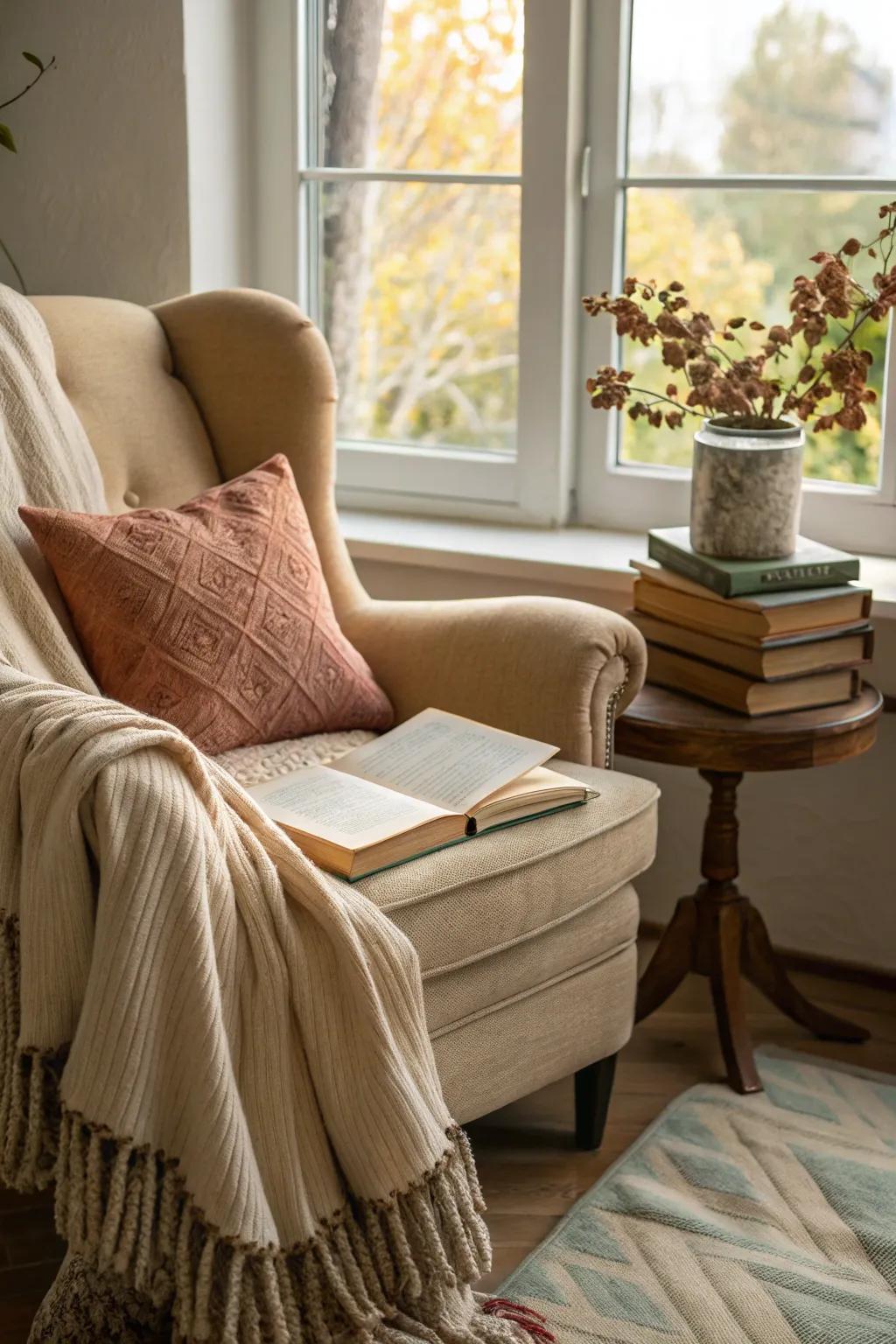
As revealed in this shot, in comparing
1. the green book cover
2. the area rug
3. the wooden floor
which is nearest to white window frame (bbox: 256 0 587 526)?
the wooden floor

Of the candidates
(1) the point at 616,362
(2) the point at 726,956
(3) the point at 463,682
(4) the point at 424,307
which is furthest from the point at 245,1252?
(4) the point at 424,307

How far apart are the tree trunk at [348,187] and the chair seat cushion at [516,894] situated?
41.6 inches

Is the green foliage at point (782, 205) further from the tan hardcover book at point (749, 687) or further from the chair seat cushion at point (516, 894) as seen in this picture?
Answer: the chair seat cushion at point (516, 894)

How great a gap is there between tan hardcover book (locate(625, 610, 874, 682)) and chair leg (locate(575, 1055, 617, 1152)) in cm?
52

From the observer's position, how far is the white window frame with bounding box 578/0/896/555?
2.28 metres

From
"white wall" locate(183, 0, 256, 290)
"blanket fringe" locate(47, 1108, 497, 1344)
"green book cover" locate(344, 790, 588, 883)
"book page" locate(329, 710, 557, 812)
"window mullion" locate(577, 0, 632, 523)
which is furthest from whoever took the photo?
"white wall" locate(183, 0, 256, 290)

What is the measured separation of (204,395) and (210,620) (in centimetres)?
53

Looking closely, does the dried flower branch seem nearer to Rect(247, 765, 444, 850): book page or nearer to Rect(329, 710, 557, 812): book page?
Rect(329, 710, 557, 812): book page

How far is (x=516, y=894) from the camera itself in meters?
1.56

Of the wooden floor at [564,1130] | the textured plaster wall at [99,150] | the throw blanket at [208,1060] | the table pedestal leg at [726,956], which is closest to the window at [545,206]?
the textured plaster wall at [99,150]

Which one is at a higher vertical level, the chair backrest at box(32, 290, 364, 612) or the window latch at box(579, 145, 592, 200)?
the window latch at box(579, 145, 592, 200)

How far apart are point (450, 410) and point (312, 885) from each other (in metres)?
1.39

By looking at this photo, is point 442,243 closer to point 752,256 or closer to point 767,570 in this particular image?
point 752,256

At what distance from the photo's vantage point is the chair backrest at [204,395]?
6.72ft
